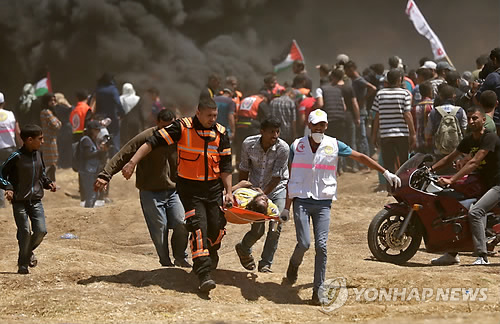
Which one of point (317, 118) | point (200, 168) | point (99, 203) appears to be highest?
point (317, 118)

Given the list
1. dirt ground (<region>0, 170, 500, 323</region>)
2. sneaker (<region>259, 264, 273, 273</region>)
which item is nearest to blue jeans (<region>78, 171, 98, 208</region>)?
dirt ground (<region>0, 170, 500, 323</region>)

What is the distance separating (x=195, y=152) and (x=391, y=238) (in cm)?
279

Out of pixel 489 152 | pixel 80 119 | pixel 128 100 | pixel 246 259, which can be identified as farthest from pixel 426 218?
pixel 128 100

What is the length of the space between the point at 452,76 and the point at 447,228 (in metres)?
4.35

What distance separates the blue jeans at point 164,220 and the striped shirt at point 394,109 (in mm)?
5293

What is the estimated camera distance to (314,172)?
901 centimetres

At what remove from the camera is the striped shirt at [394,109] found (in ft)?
47.1

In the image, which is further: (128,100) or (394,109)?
(128,100)

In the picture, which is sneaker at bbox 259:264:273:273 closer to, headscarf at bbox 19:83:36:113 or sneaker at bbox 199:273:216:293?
sneaker at bbox 199:273:216:293

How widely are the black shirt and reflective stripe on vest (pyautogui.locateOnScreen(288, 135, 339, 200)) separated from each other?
6.40 ft

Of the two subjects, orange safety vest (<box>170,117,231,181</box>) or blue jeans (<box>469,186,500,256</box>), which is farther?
blue jeans (<box>469,186,500,256</box>)

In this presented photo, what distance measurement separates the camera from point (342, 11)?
25.4 meters

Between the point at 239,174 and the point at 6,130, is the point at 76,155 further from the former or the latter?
the point at 239,174

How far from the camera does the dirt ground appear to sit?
7988 mm
